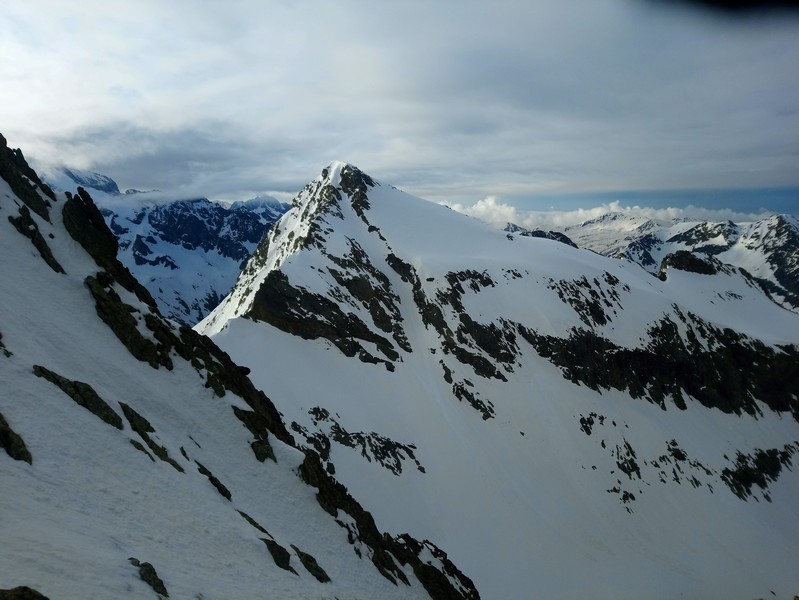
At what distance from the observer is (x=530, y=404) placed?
74.2m

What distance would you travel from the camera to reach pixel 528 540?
55.5 m

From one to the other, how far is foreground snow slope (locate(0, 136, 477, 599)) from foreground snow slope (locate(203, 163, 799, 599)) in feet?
74.3

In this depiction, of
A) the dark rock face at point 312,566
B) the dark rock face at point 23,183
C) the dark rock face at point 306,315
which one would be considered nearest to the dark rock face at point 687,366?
the dark rock face at point 306,315

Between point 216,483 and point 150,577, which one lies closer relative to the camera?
point 150,577

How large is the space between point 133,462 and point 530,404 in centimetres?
6600

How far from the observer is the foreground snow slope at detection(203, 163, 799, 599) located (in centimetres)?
5459

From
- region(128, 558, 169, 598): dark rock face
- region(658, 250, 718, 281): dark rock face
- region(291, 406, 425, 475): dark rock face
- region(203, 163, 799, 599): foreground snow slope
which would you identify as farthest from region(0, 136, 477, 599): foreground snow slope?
region(658, 250, 718, 281): dark rock face

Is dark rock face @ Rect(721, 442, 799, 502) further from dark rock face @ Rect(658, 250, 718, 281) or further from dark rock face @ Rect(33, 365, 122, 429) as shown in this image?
dark rock face @ Rect(33, 365, 122, 429)

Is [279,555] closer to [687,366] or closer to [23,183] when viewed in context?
[23,183]

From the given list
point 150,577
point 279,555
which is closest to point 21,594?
point 150,577

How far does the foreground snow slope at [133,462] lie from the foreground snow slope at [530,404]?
74.3ft

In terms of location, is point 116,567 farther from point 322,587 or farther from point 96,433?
point 322,587

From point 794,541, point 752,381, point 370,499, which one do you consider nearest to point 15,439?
point 370,499

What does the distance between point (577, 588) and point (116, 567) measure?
56012mm
